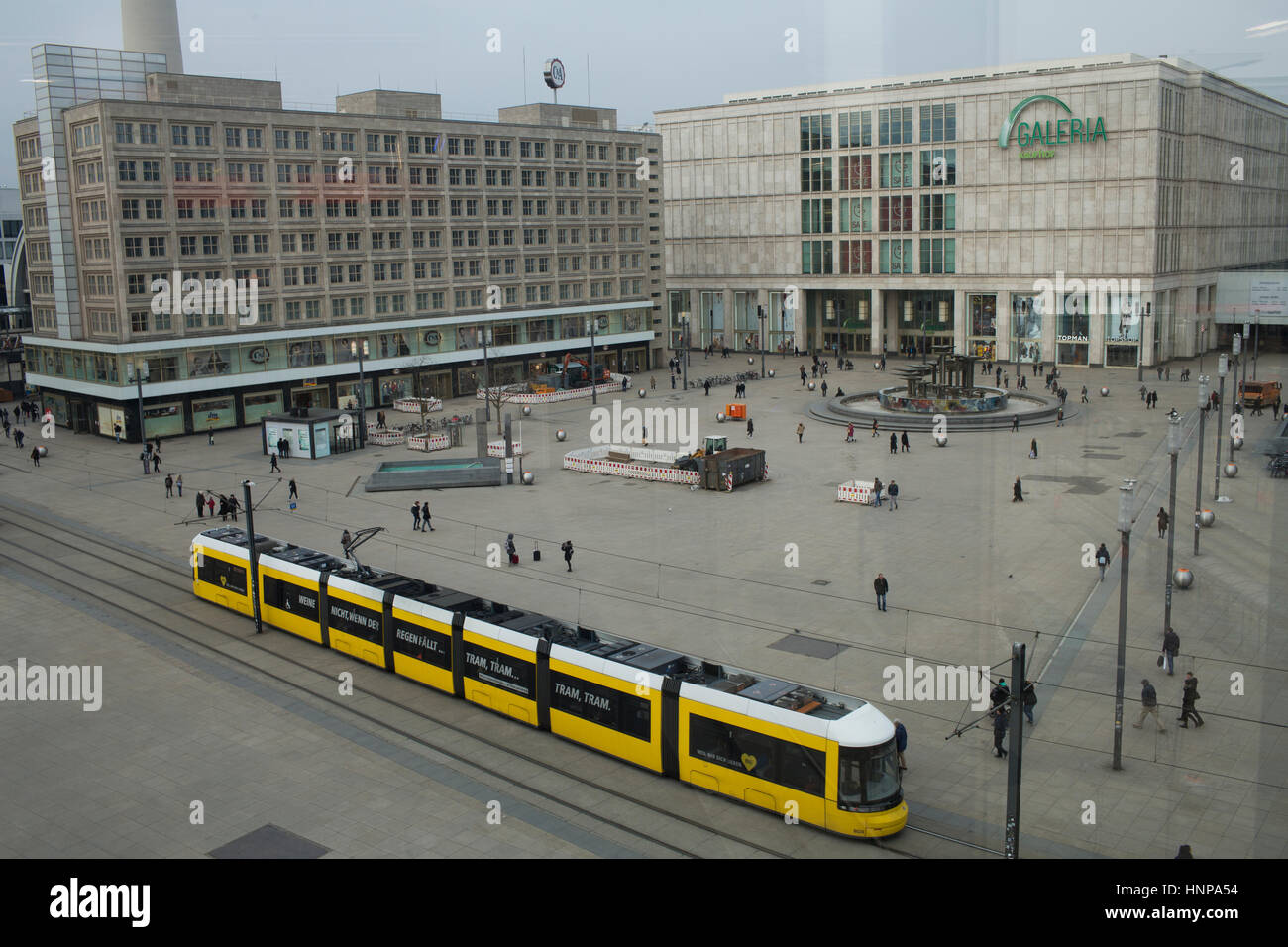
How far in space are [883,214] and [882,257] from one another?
349 cm

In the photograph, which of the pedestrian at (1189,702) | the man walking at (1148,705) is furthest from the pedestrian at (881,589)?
the pedestrian at (1189,702)

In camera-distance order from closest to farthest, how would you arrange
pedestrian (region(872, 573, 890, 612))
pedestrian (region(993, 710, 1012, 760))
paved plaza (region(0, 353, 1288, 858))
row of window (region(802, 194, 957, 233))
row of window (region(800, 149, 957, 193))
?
paved plaza (region(0, 353, 1288, 858)), pedestrian (region(993, 710, 1012, 760)), pedestrian (region(872, 573, 890, 612)), row of window (region(800, 149, 957, 193)), row of window (region(802, 194, 957, 233))

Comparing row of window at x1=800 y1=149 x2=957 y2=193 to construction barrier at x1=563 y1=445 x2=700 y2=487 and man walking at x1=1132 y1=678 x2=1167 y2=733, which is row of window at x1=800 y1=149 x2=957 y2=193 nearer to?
construction barrier at x1=563 y1=445 x2=700 y2=487

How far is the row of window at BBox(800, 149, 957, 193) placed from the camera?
8688 centimetres

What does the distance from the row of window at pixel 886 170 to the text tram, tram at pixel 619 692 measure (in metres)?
70.5

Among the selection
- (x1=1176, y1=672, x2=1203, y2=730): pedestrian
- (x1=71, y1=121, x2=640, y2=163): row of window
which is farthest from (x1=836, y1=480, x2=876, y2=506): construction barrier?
(x1=71, y1=121, x2=640, y2=163): row of window

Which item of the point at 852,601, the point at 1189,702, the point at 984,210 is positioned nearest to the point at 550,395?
the point at 984,210

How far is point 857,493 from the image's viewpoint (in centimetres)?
4256

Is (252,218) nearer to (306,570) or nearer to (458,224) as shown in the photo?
(458,224)

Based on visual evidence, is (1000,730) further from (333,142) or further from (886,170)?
(886,170)

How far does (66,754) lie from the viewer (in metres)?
22.6

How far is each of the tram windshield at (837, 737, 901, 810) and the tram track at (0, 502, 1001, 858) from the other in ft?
2.40
